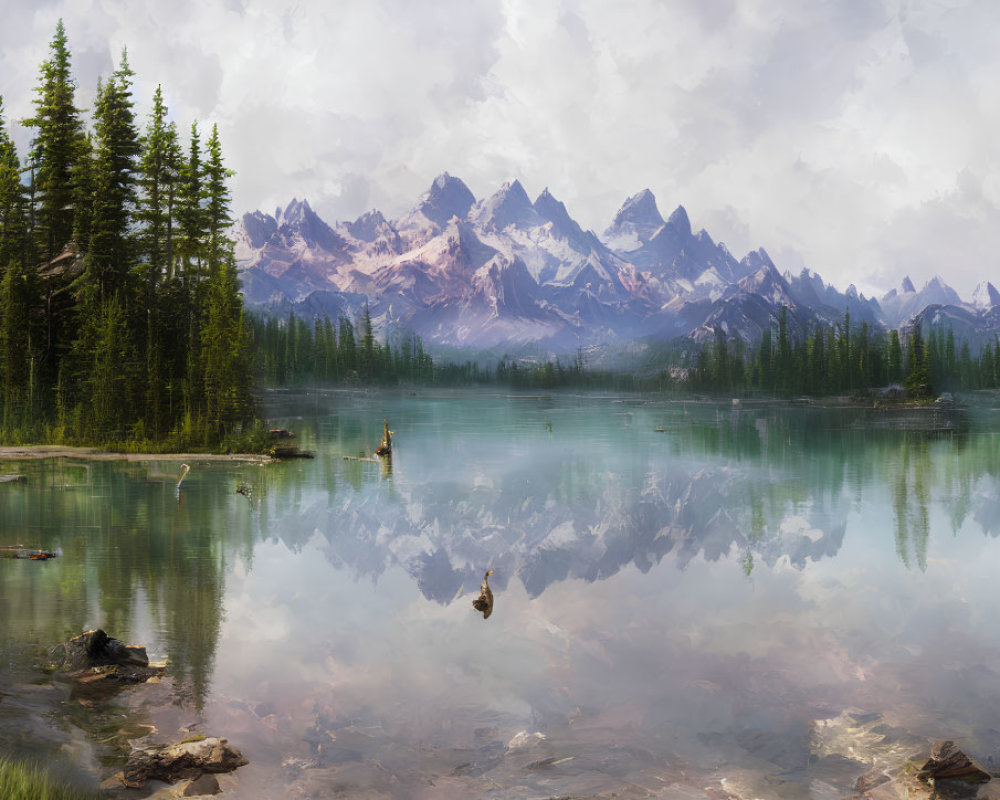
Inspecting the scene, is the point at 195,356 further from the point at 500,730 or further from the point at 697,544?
the point at 500,730

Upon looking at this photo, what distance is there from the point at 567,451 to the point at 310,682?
47013 millimetres

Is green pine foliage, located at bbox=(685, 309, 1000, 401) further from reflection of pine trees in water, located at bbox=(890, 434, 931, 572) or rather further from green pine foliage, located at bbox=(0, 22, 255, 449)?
green pine foliage, located at bbox=(0, 22, 255, 449)

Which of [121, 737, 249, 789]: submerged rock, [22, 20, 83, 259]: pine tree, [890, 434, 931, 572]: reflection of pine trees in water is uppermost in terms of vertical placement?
[22, 20, 83, 259]: pine tree

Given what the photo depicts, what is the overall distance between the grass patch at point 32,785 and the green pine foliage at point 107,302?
128ft

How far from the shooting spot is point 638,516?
3278 centimetres

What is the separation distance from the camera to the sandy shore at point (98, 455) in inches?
1646

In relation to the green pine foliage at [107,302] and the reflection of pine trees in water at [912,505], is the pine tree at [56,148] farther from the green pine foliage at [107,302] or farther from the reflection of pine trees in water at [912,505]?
the reflection of pine trees in water at [912,505]

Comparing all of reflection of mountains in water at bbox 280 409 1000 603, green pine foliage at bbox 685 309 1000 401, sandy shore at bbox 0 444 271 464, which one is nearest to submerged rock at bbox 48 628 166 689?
reflection of mountains in water at bbox 280 409 1000 603

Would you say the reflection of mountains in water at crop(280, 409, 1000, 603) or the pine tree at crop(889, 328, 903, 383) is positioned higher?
the pine tree at crop(889, 328, 903, 383)

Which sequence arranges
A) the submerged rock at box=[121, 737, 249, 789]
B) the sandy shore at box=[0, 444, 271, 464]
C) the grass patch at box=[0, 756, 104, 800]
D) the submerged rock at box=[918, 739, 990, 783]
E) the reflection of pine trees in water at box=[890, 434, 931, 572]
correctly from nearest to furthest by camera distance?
the grass patch at box=[0, 756, 104, 800]
the submerged rock at box=[121, 737, 249, 789]
the submerged rock at box=[918, 739, 990, 783]
the reflection of pine trees in water at box=[890, 434, 931, 572]
the sandy shore at box=[0, 444, 271, 464]

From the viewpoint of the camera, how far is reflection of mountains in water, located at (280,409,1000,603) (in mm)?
24453

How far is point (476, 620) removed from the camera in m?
18.4

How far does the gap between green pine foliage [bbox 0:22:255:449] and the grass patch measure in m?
39.1

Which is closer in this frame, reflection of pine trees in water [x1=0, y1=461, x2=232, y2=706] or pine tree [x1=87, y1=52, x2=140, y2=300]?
reflection of pine trees in water [x1=0, y1=461, x2=232, y2=706]
